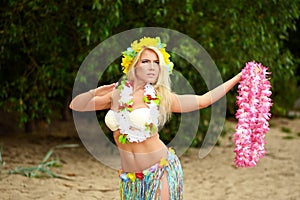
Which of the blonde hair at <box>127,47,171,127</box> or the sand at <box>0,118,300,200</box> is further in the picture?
the sand at <box>0,118,300,200</box>

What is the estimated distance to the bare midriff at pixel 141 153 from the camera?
262 centimetres

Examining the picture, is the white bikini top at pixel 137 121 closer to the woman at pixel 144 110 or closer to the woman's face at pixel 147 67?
the woman at pixel 144 110

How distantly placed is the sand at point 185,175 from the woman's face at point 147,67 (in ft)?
7.25

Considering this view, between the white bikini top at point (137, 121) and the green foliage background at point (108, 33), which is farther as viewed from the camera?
the green foliage background at point (108, 33)

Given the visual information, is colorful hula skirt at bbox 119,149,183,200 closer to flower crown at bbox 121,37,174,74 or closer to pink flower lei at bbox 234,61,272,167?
pink flower lei at bbox 234,61,272,167

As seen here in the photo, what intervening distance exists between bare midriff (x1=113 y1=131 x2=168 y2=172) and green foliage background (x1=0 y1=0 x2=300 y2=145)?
2.85 m

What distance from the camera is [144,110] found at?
2576 mm

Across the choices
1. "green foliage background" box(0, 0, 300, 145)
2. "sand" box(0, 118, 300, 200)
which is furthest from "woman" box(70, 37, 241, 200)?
"green foliage background" box(0, 0, 300, 145)

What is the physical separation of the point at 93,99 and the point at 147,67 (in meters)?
0.31

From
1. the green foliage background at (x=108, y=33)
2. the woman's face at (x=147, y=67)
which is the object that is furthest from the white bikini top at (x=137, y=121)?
the green foliage background at (x=108, y=33)

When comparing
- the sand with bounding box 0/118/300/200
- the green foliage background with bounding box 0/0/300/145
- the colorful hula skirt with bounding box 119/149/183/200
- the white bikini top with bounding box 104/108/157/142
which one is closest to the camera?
the white bikini top with bounding box 104/108/157/142

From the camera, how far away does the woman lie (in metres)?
2.58

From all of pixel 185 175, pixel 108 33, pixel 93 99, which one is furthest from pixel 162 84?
pixel 185 175

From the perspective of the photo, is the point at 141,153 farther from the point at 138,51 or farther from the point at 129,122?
the point at 138,51
